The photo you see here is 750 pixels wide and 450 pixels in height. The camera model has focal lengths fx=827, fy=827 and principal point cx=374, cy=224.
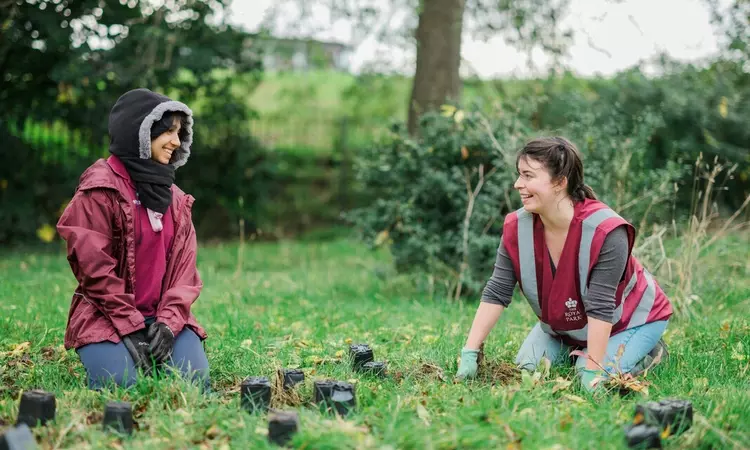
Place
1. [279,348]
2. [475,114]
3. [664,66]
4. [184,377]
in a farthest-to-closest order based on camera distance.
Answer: [664,66] → [475,114] → [279,348] → [184,377]

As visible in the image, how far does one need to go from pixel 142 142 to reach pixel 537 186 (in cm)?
→ 186

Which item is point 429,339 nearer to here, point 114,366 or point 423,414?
point 423,414

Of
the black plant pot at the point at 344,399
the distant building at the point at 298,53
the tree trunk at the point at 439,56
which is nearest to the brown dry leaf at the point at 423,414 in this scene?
the black plant pot at the point at 344,399

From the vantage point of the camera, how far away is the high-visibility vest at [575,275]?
3.81 meters

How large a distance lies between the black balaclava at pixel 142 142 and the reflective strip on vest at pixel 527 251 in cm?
173

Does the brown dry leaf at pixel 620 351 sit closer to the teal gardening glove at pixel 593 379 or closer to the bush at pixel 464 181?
the teal gardening glove at pixel 593 379

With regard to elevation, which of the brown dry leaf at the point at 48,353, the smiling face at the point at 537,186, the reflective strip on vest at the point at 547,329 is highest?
the smiling face at the point at 537,186

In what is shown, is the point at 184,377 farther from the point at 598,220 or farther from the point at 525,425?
the point at 598,220

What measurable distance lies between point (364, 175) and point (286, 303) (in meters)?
1.38

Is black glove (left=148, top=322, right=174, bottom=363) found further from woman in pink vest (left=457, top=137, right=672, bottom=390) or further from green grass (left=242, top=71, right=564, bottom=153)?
green grass (left=242, top=71, right=564, bottom=153)

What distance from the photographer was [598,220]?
12.5 ft

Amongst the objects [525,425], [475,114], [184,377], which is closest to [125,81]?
[475,114]

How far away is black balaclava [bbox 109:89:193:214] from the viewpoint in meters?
3.89

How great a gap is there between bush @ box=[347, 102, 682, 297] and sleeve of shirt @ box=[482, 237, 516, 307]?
6.81ft
